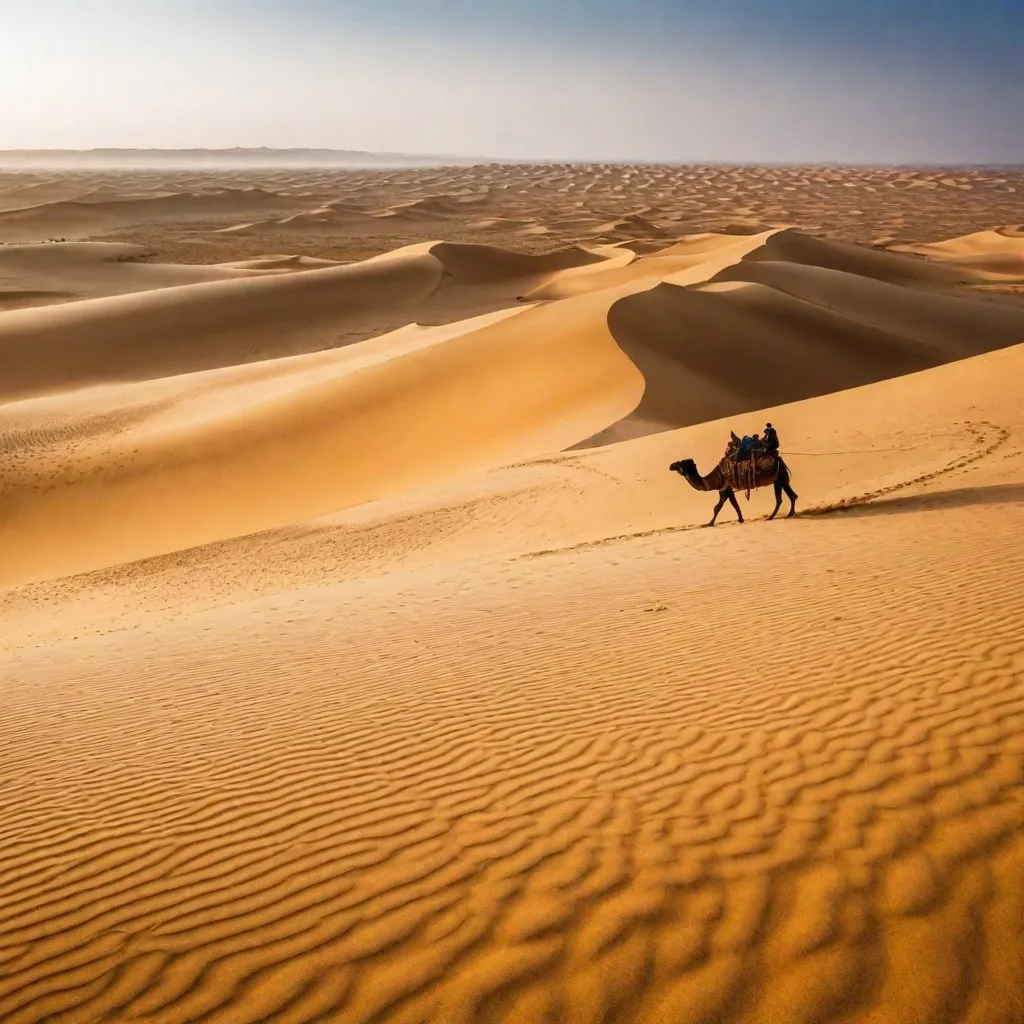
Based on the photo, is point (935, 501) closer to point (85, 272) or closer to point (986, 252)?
point (85, 272)

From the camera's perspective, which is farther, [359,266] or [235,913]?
[359,266]

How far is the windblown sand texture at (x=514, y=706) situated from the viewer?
3.34 metres

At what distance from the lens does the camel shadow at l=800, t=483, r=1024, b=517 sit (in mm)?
10555

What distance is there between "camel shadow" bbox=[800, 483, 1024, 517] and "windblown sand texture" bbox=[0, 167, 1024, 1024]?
99 millimetres

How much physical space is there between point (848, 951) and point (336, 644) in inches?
216

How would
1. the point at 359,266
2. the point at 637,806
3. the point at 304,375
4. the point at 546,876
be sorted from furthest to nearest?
the point at 359,266, the point at 304,375, the point at 637,806, the point at 546,876

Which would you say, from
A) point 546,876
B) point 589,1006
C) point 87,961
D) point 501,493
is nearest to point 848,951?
point 589,1006

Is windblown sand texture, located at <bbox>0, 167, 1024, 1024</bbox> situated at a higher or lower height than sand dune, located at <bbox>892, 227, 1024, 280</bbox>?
lower

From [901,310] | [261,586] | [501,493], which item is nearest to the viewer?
[261,586]

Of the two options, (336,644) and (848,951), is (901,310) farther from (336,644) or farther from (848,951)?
(848,951)

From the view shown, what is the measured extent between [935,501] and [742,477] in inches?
86.8

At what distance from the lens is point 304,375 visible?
25.0 meters

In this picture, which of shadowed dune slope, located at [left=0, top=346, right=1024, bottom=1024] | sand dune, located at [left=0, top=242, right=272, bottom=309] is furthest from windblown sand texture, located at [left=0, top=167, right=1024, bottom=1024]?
sand dune, located at [left=0, top=242, right=272, bottom=309]

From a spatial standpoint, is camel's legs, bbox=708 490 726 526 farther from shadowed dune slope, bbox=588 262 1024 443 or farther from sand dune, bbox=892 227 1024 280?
Result: sand dune, bbox=892 227 1024 280
